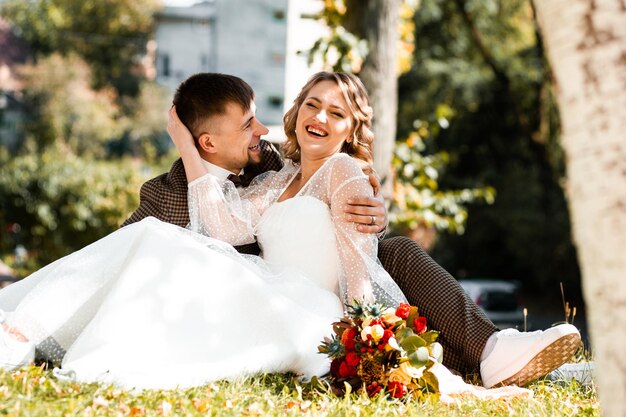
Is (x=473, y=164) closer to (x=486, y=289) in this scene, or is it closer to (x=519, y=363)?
(x=486, y=289)

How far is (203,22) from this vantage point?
42656mm

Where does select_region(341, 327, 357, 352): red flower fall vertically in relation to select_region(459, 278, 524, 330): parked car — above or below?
above

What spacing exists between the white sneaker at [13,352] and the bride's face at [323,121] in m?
1.56

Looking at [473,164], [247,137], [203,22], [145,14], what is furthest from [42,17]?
[247,137]

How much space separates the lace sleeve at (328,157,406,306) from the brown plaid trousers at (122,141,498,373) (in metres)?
0.18

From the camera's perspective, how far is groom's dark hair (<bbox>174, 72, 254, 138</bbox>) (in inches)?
175

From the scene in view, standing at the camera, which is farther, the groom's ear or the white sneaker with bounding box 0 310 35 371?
the groom's ear

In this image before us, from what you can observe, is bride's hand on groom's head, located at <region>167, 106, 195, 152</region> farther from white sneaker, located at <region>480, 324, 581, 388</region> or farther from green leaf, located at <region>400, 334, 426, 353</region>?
white sneaker, located at <region>480, 324, 581, 388</region>

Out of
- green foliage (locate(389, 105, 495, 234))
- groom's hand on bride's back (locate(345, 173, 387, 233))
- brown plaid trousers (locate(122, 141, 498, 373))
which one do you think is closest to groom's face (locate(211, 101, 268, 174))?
brown plaid trousers (locate(122, 141, 498, 373))

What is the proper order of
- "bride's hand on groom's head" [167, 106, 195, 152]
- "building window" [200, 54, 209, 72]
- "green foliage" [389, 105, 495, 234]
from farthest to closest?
"building window" [200, 54, 209, 72] < "green foliage" [389, 105, 495, 234] < "bride's hand on groom's head" [167, 106, 195, 152]

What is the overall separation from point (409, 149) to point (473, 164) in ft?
39.2

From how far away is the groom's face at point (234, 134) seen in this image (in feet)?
14.6

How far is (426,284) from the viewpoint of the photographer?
4238 millimetres

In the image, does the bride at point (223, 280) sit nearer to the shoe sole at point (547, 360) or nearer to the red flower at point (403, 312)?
the red flower at point (403, 312)
